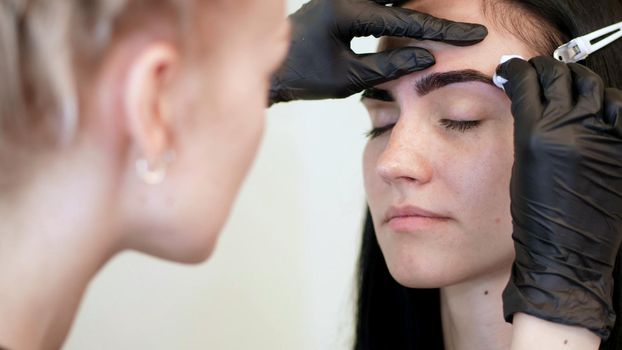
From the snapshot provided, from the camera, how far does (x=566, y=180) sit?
946 mm

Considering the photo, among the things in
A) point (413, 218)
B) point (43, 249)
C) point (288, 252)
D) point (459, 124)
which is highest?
point (43, 249)

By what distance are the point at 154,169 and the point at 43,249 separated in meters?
0.10

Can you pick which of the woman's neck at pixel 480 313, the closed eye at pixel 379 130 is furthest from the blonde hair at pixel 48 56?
the woman's neck at pixel 480 313

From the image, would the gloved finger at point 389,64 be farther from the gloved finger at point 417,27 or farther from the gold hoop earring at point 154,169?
the gold hoop earring at point 154,169

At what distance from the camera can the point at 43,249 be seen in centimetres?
55

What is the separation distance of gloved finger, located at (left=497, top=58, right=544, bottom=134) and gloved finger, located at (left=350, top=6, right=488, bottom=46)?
0.27 feet

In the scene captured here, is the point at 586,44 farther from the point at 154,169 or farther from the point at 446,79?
the point at 154,169

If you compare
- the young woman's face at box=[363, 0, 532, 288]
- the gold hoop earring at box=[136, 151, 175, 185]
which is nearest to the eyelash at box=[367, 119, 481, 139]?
the young woman's face at box=[363, 0, 532, 288]

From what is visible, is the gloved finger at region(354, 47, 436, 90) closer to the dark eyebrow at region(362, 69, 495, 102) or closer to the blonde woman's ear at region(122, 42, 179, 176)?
the dark eyebrow at region(362, 69, 495, 102)

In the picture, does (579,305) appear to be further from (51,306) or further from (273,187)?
A: (273,187)

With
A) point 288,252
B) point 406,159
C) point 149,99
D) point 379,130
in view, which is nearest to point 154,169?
point 149,99

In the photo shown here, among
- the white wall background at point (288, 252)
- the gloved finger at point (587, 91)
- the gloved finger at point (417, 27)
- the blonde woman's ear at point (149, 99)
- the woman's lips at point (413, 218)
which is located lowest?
the white wall background at point (288, 252)

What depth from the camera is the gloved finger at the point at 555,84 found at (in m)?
0.95

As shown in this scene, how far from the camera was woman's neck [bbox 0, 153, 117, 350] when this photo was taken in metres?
0.54
